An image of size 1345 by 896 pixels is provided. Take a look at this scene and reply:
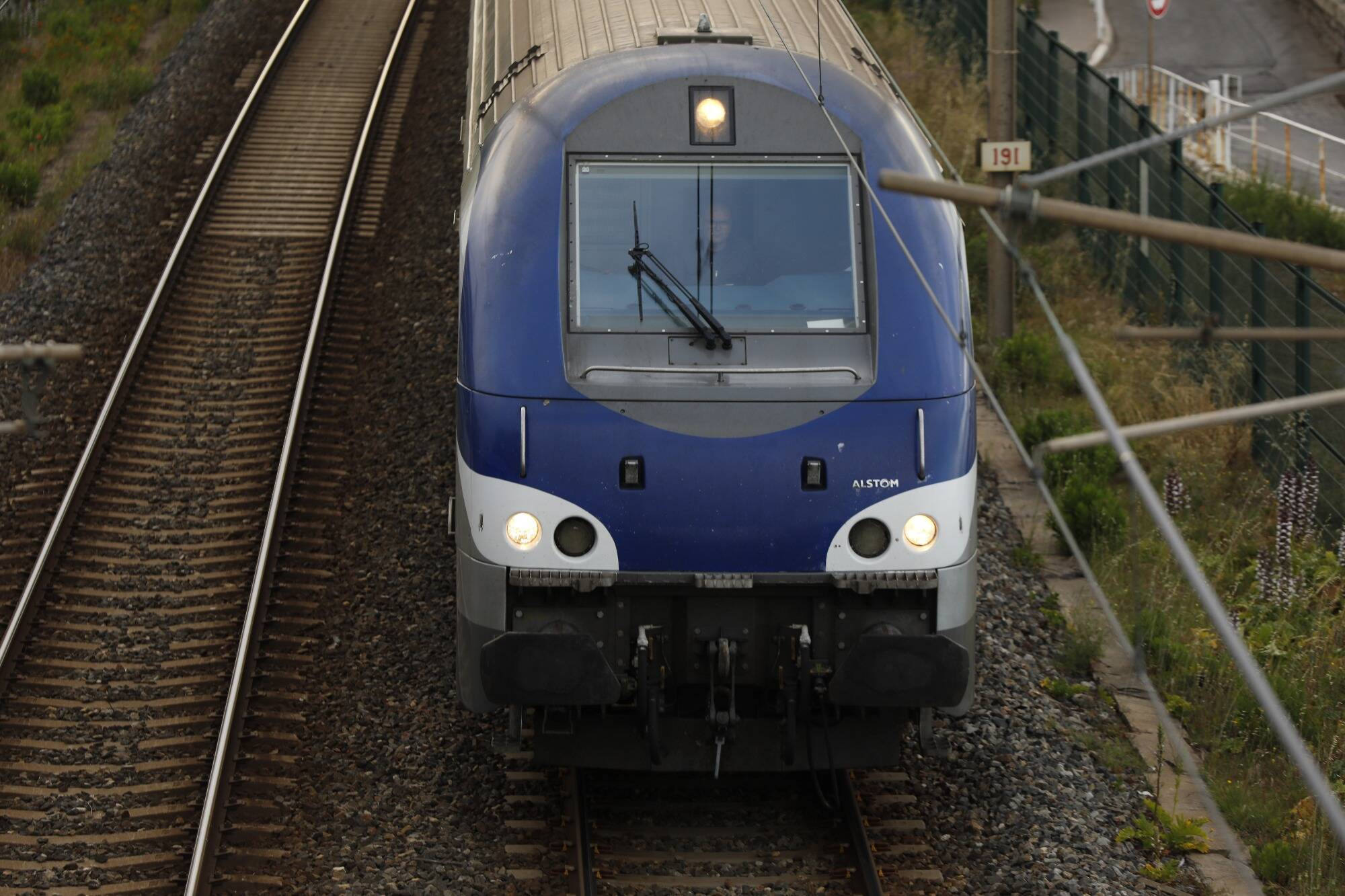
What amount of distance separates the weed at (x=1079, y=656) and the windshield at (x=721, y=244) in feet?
9.44

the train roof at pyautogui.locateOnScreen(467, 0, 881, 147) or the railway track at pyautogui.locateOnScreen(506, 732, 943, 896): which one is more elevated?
the train roof at pyautogui.locateOnScreen(467, 0, 881, 147)

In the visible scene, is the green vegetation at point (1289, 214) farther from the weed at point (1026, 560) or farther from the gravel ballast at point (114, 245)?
the gravel ballast at point (114, 245)

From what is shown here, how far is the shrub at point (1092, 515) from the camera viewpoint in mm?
10734

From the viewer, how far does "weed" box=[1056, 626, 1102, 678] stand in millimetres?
9195

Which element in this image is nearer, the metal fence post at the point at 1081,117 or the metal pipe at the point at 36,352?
the metal pipe at the point at 36,352

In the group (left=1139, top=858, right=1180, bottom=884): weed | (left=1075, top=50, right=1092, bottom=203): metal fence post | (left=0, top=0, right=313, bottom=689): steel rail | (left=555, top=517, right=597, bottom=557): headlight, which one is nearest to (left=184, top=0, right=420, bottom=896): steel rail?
(left=0, top=0, right=313, bottom=689): steel rail

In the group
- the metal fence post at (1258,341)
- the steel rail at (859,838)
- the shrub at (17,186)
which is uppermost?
the shrub at (17,186)

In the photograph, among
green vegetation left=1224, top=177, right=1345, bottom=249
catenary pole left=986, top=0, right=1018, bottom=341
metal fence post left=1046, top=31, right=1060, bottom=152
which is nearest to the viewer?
catenary pole left=986, top=0, right=1018, bottom=341

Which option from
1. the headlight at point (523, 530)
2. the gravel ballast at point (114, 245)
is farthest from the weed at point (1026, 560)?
the gravel ballast at point (114, 245)

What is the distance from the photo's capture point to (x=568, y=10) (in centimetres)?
897

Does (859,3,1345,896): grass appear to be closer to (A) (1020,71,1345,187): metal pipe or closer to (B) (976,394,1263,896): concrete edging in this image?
(B) (976,394,1263,896): concrete edging

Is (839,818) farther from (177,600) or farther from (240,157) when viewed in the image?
(240,157)

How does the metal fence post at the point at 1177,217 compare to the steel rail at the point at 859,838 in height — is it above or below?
above

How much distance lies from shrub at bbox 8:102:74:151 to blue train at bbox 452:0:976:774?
41.2 feet
